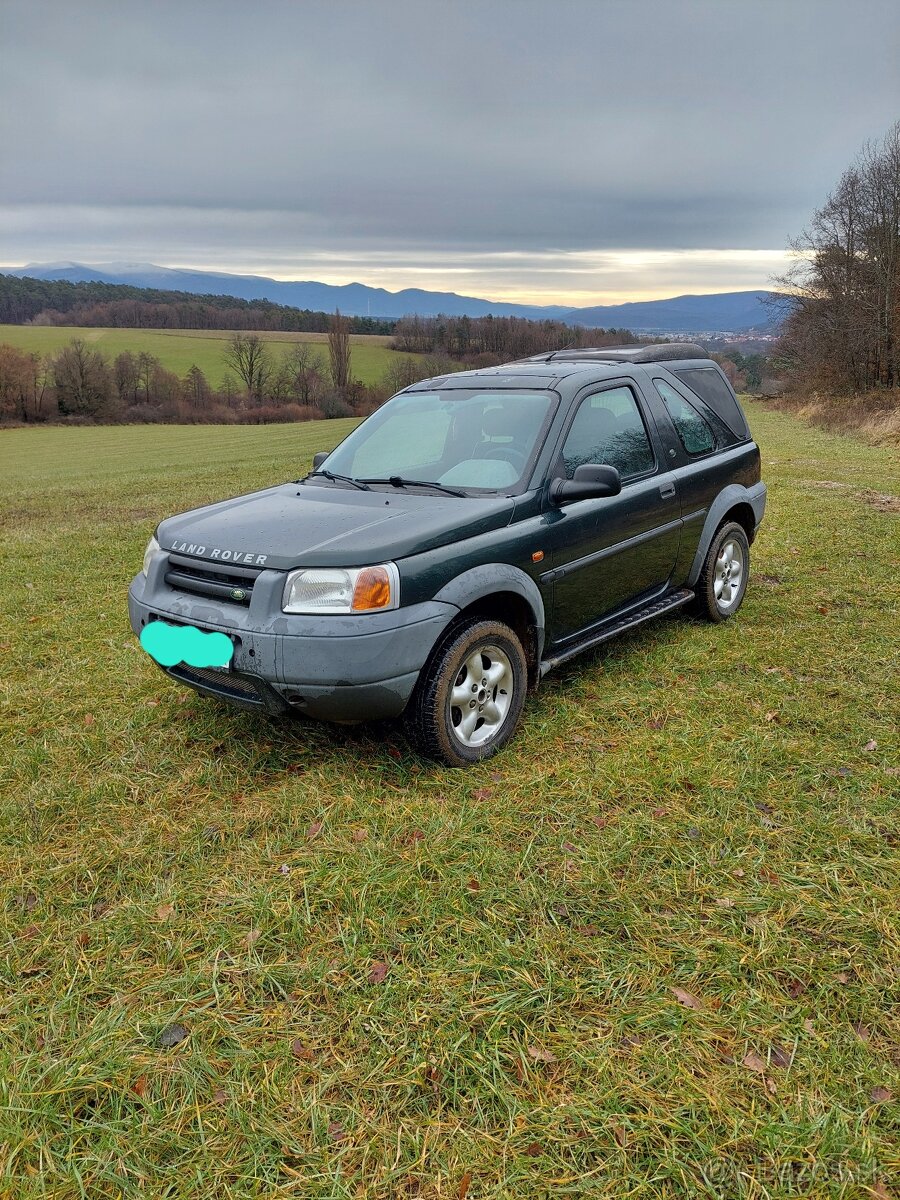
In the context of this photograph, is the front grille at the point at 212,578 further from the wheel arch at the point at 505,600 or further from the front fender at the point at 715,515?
the front fender at the point at 715,515

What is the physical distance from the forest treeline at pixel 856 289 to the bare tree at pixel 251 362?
4953cm

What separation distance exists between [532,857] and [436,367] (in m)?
63.8

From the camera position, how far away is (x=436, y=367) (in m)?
63.6

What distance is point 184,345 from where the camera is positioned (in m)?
85.1

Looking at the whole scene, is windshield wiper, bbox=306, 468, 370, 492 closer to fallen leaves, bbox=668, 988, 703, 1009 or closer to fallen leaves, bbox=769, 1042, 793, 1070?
fallen leaves, bbox=668, 988, 703, 1009

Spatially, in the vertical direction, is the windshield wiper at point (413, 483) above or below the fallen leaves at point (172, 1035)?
above

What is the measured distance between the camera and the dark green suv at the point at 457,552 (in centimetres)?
335

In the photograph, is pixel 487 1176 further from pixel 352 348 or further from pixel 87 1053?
pixel 352 348

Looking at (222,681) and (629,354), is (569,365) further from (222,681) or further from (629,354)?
(222,681)

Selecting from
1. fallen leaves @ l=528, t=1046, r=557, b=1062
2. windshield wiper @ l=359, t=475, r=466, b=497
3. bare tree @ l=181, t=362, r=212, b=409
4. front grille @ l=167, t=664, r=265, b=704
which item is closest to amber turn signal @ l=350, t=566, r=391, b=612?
front grille @ l=167, t=664, r=265, b=704

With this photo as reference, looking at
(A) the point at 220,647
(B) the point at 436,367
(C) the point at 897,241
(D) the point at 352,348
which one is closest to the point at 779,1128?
(A) the point at 220,647

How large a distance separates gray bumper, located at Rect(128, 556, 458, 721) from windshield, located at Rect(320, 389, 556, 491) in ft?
3.51

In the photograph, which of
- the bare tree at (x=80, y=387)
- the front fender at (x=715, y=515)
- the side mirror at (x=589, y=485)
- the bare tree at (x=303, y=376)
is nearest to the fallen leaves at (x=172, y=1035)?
the side mirror at (x=589, y=485)

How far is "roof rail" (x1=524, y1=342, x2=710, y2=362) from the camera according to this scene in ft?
17.4
